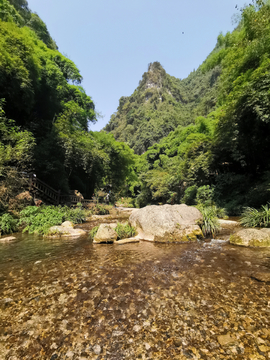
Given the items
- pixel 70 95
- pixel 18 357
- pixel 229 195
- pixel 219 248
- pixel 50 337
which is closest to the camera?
pixel 18 357

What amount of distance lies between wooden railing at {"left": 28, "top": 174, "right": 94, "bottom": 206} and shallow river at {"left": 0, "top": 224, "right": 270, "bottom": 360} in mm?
9166

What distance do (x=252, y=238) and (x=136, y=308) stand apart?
179 inches

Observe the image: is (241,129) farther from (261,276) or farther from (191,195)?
(261,276)

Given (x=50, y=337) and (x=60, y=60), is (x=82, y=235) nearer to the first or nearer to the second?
(x=50, y=337)

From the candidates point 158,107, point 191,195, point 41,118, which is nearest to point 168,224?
point 191,195

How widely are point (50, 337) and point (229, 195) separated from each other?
14257 millimetres

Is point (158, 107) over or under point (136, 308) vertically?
over

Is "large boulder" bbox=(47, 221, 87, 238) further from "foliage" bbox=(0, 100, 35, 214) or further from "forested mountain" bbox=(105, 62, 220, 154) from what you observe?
"forested mountain" bbox=(105, 62, 220, 154)

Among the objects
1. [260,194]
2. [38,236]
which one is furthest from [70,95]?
[260,194]

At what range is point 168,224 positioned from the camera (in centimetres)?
659

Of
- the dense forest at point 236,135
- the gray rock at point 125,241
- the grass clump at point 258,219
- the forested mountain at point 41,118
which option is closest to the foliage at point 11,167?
the forested mountain at point 41,118

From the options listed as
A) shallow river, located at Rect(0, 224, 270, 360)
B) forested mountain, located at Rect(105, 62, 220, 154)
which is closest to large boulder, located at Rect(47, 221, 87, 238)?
shallow river, located at Rect(0, 224, 270, 360)

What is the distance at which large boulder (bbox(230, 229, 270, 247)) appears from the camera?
16.8 ft

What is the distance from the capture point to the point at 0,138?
34.8 ft
